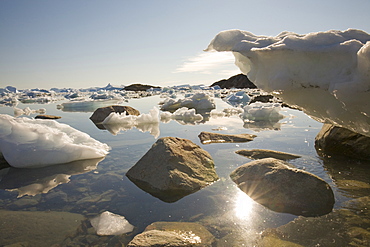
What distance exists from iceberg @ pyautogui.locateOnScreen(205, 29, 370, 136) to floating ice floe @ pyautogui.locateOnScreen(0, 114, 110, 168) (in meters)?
3.00

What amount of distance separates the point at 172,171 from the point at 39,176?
194cm

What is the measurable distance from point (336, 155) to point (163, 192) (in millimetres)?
3259

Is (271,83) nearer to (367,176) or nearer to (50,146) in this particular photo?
(367,176)

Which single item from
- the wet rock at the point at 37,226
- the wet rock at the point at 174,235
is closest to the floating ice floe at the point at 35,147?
the wet rock at the point at 37,226

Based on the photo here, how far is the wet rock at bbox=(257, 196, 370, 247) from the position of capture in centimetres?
214

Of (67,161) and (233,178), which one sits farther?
(67,161)

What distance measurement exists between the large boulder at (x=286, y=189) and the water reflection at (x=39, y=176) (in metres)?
2.38

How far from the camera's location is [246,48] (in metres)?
2.32

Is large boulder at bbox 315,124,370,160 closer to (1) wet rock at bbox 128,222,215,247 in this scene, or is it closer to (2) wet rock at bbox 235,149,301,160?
(2) wet rock at bbox 235,149,301,160

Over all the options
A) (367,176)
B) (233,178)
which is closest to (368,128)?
(367,176)

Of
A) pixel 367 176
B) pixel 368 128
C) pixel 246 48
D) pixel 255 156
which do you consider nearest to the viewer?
pixel 246 48

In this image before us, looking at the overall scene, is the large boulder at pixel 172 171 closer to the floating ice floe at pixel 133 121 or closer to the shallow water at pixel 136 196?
the shallow water at pixel 136 196

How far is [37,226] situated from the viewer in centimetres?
242

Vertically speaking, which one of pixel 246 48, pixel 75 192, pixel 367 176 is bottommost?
pixel 367 176
